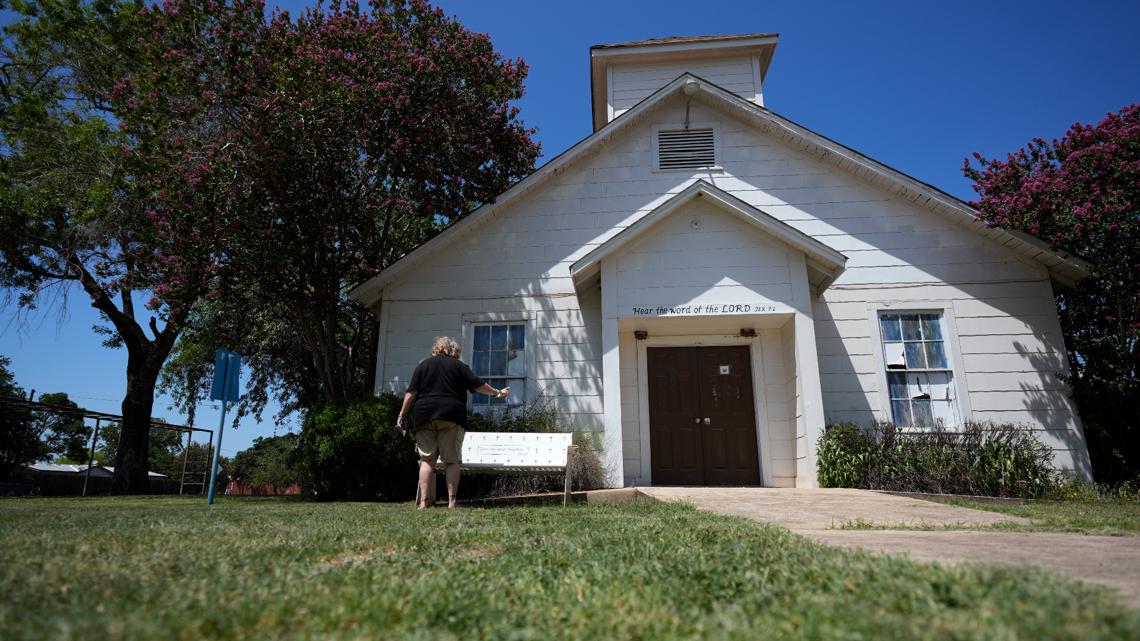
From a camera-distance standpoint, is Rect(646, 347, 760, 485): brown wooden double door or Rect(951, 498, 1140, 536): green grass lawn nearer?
Rect(951, 498, 1140, 536): green grass lawn

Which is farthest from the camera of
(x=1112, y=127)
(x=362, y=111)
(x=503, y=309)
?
(x=503, y=309)

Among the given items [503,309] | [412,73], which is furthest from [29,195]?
[503,309]

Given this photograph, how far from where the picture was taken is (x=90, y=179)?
12953 mm

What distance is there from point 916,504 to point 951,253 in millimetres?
6207

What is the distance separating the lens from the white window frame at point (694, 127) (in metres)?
11.9

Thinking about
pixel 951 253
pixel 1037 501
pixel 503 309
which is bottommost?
pixel 1037 501

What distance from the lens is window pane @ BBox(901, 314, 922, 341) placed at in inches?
413

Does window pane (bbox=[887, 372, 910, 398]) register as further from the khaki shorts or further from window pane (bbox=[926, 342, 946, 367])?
the khaki shorts

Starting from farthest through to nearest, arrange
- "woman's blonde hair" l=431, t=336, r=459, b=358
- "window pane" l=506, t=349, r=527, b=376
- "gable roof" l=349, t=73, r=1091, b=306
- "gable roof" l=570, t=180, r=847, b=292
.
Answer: "window pane" l=506, t=349, r=527, b=376 → "gable roof" l=349, t=73, r=1091, b=306 → "gable roof" l=570, t=180, r=847, b=292 → "woman's blonde hair" l=431, t=336, r=459, b=358

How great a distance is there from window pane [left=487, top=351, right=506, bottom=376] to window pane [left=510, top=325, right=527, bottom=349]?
0.26 meters

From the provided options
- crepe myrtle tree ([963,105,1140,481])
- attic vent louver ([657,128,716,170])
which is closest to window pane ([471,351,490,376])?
attic vent louver ([657,128,716,170])

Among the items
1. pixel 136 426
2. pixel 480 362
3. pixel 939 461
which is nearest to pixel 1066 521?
pixel 939 461

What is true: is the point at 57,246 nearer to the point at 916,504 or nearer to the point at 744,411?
the point at 744,411

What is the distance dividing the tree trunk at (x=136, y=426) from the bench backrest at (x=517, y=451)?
38.4ft
